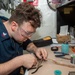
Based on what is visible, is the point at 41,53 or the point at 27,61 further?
the point at 41,53

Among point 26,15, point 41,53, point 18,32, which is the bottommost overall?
point 41,53

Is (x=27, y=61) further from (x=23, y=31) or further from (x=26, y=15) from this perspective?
(x=26, y=15)

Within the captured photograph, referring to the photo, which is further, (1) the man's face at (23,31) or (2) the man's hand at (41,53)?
(2) the man's hand at (41,53)

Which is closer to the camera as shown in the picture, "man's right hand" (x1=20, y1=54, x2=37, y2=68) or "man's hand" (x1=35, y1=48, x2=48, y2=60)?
"man's right hand" (x1=20, y1=54, x2=37, y2=68)

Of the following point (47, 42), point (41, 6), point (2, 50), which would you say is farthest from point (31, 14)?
point (41, 6)

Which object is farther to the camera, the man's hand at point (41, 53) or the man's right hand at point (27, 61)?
the man's hand at point (41, 53)

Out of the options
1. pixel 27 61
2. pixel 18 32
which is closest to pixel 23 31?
pixel 18 32

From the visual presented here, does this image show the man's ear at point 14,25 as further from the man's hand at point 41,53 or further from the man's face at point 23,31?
the man's hand at point 41,53

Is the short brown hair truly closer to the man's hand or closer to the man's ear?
the man's ear

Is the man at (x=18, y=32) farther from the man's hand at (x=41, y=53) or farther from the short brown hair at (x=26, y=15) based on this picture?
the man's hand at (x=41, y=53)

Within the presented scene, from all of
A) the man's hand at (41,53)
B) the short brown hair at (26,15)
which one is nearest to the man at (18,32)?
the short brown hair at (26,15)

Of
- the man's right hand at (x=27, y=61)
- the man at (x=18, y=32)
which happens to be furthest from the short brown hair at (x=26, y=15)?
the man's right hand at (x=27, y=61)

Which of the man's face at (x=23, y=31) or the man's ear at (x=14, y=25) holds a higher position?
the man's ear at (x=14, y=25)

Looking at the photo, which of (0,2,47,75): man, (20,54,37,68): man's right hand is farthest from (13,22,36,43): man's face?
(20,54,37,68): man's right hand
